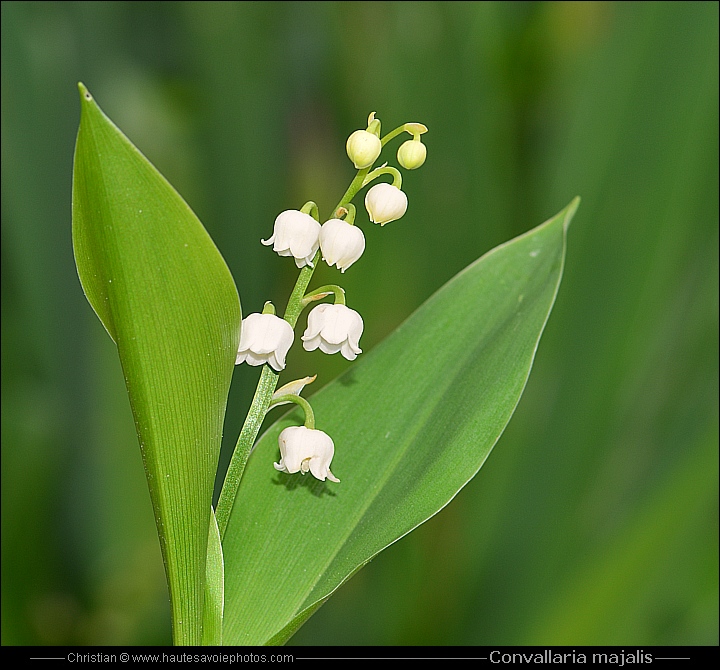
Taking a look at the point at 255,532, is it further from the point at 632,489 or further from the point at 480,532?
the point at 632,489

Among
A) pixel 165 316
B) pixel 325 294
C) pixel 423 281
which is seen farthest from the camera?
pixel 423 281

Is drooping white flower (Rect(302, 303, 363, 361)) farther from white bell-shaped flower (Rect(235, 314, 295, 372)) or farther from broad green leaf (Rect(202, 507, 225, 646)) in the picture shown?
broad green leaf (Rect(202, 507, 225, 646))

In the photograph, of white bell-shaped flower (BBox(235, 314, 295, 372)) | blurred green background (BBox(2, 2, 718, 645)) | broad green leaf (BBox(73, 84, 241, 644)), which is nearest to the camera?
broad green leaf (BBox(73, 84, 241, 644))

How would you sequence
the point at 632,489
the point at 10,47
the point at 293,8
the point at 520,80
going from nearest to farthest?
the point at 10,47 → the point at 632,489 → the point at 293,8 → the point at 520,80

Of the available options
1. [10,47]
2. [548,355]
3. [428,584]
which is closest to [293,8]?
[10,47]

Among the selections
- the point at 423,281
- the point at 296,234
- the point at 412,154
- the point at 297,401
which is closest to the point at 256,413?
the point at 297,401

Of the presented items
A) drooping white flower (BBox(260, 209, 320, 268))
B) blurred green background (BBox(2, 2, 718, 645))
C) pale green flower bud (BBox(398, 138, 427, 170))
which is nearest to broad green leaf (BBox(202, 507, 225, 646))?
drooping white flower (BBox(260, 209, 320, 268))

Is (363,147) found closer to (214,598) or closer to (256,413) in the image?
(256,413)
